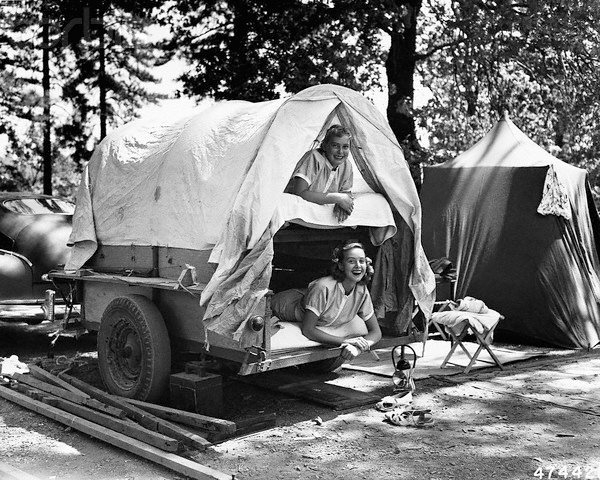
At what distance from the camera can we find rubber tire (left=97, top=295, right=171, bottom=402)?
622 centimetres

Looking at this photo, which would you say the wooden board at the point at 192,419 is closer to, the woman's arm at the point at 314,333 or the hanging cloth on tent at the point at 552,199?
the woman's arm at the point at 314,333

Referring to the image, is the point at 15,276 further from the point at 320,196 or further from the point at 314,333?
the point at 320,196

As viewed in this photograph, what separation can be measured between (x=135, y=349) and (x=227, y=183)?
1666 mm

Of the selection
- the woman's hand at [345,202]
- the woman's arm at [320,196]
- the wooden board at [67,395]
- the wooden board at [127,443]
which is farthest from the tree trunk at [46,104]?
the woman's hand at [345,202]

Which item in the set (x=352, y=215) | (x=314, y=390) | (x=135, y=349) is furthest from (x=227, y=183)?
(x=314, y=390)

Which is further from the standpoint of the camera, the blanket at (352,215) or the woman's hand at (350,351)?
the woman's hand at (350,351)

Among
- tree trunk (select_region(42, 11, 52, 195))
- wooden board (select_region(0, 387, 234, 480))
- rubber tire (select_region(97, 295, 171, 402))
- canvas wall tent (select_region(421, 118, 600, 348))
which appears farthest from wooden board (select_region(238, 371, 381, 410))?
tree trunk (select_region(42, 11, 52, 195))

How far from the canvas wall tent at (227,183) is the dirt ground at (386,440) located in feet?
3.11

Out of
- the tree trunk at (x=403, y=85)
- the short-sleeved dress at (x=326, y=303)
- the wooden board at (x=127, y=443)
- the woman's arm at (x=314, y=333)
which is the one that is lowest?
the wooden board at (x=127, y=443)

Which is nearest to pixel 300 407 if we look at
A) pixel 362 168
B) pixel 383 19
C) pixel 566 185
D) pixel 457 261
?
pixel 362 168

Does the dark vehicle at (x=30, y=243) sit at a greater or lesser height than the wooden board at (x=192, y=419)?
A: greater

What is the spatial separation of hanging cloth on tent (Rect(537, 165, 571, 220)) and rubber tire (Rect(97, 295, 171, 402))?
5.60 metres

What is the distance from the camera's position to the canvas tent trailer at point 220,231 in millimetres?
5656

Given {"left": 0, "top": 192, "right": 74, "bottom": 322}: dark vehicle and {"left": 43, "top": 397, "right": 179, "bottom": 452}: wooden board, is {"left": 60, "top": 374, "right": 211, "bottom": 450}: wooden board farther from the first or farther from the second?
{"left": 0, "top": 192, "right": 74, "bottom": 322}: dark vehicle
